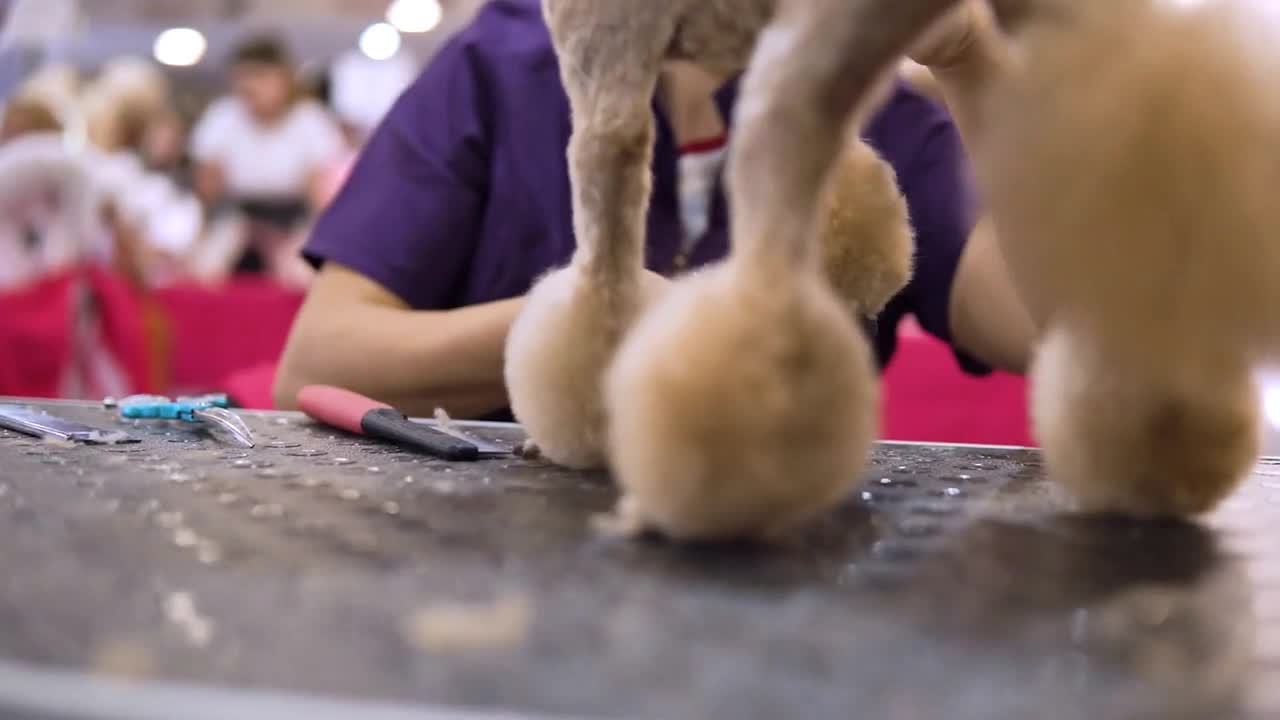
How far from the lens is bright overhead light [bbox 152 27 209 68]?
3.46 m

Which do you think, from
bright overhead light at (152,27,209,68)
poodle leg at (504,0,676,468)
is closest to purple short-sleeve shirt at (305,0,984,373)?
poodle leg at (504,0,676,468)

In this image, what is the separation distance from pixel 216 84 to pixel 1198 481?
3.60 meters

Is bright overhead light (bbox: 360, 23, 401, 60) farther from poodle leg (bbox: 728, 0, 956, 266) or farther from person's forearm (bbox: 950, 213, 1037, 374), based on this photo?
poodle leg (bbox: 728, 0, 956, 266)

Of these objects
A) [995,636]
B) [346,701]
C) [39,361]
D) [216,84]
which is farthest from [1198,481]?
[216,84]

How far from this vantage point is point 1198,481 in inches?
14.5

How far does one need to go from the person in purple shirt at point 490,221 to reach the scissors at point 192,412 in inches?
7.7

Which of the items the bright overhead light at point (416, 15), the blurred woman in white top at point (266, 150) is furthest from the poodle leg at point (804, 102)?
the bright overhead light at point (416, 15)

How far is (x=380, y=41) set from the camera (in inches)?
130

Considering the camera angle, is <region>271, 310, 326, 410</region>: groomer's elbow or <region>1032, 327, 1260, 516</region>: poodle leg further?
<region>271, 310, 326, 410</region>: groomer's elbow

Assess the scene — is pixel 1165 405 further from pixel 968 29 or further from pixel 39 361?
pixel 39 361

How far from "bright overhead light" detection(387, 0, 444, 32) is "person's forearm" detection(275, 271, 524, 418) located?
8.12 ft

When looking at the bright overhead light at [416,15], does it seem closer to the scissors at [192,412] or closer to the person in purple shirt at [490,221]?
the person in purple shirt at [490,221]

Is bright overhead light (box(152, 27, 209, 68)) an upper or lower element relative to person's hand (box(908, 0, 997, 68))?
upper

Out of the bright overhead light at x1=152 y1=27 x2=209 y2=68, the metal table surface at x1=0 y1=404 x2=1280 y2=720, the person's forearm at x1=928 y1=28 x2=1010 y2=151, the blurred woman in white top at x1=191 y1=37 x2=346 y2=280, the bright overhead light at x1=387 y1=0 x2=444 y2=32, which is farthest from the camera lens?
the bright overhead light at x1=152 y1=27 x2=209 y2=68
